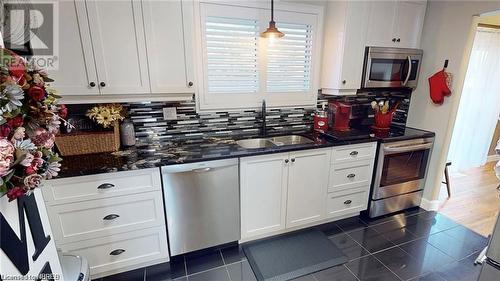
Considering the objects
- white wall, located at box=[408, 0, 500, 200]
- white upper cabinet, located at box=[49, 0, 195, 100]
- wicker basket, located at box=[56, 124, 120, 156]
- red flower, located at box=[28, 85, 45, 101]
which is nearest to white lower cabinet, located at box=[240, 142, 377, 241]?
white wall, located at box=[408, 0, 500, 200]

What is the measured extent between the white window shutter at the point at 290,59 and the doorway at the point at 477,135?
2.10 metres

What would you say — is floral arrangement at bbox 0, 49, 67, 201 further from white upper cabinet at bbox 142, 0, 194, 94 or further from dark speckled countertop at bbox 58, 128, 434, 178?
white upper cabinet at bbox 142, 0, 194, 94

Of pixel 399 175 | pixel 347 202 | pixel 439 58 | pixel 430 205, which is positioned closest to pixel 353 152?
pixel 347 202

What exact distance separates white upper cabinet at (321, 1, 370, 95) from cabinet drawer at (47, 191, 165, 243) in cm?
203

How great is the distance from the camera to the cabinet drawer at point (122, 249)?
171 centimetres

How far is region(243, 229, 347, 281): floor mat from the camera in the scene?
1.92 m

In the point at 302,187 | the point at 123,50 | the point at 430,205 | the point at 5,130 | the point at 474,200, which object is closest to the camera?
the point at 5,130

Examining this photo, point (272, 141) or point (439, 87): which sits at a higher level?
point (439, 87)

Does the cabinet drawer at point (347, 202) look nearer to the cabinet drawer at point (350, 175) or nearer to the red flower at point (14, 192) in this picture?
the cabinet drawer at point (350, 175)

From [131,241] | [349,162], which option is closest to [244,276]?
[131,241]

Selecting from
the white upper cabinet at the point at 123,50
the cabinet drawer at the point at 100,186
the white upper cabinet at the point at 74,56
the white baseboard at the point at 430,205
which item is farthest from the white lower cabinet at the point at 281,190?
the white baseboard at the point at 430,205

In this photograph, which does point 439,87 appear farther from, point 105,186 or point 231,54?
point 105,186

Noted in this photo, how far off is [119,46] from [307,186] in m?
1.94

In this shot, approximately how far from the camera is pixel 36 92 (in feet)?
2.48
